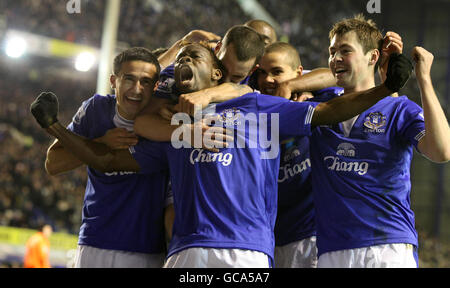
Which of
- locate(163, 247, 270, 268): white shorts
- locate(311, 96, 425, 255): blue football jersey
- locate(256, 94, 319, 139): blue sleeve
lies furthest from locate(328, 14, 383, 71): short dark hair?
locate(163, 247, 270, 268): white shorts

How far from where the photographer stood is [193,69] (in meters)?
3.04

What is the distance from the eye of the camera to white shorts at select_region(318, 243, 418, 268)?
9.42ft

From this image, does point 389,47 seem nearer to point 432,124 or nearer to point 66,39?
point 432,124

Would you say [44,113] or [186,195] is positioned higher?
[44,113]

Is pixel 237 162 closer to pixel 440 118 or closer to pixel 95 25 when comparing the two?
pixel 440 118

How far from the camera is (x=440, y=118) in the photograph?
2.75 m

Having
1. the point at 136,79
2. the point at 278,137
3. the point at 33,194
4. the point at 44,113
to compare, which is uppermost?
the point at 33,194

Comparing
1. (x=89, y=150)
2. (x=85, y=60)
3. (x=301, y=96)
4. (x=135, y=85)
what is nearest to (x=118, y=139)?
(x=89, y=150)

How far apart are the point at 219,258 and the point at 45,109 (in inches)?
55.5

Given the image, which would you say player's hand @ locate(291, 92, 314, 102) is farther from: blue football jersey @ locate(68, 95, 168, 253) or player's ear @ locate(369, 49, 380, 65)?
blue football jersey @ locate(68, 95, 168, 253)

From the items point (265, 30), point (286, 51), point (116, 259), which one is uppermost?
point (265, 30)

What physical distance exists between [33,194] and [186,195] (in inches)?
519

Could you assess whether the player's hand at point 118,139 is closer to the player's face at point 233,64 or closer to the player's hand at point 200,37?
the player's face at point 233,64
